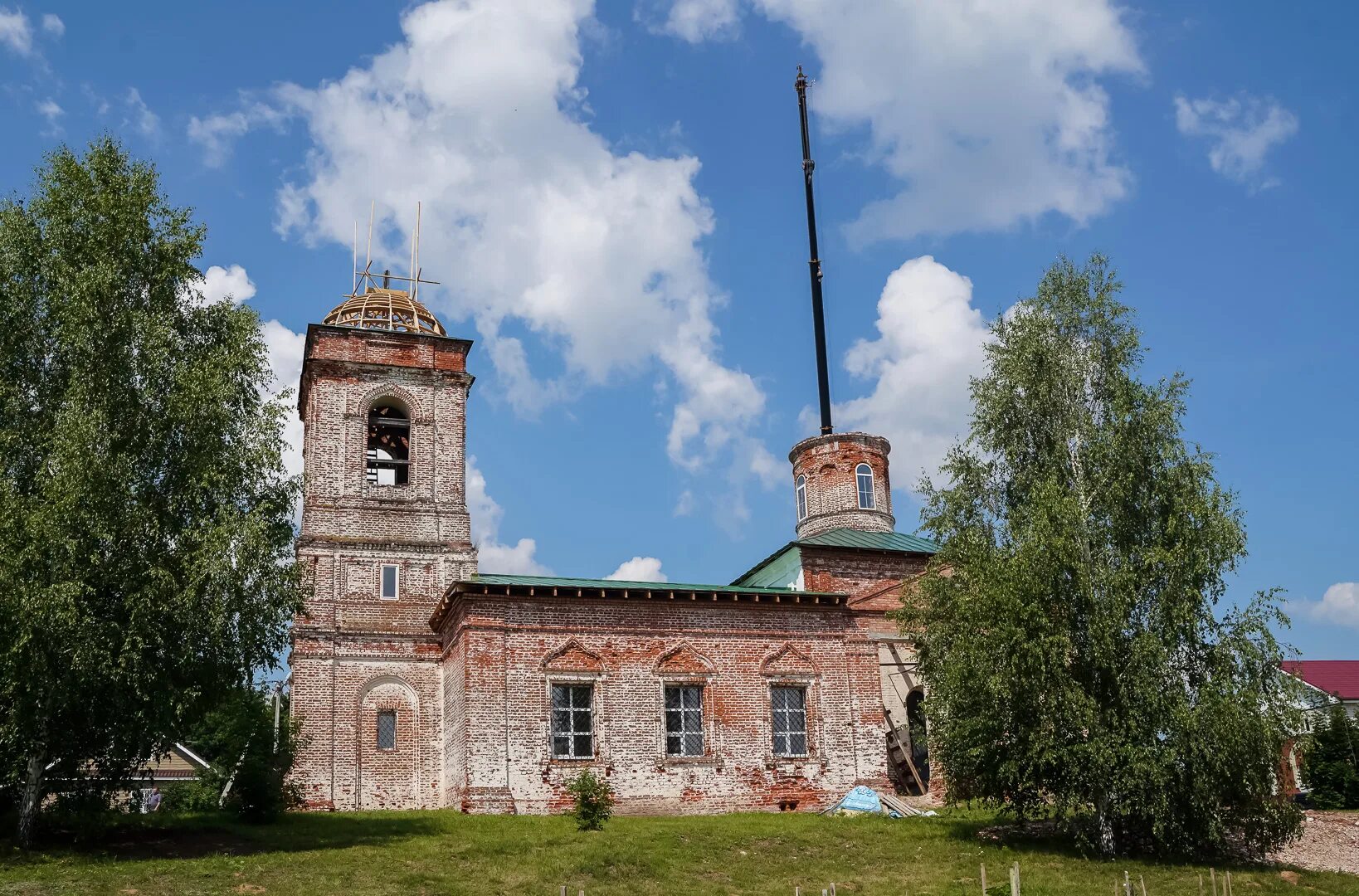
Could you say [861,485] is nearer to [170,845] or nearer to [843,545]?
[843,545]

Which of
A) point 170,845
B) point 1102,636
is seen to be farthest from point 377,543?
point 1102,636

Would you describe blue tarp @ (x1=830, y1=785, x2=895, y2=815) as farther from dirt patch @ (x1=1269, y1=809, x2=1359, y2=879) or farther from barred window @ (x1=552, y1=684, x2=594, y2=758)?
dirt patch @ (x1=1269, y1=809, x2=1359, y2=879)

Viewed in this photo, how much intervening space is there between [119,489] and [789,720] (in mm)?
14904

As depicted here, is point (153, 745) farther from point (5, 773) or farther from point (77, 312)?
point (77, 312)

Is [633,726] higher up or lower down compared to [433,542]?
lower down

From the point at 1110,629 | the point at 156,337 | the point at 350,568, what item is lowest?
the point at 1110,629

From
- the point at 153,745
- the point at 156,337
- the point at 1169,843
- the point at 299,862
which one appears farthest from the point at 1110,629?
the point at 156,337

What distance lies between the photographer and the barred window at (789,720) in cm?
2666

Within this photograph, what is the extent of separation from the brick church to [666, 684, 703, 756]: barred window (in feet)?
0.12

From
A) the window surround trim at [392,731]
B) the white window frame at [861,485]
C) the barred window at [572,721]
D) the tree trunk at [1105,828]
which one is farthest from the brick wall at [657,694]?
the tree trunk at [1105,828]

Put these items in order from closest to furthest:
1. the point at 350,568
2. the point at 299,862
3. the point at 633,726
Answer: the point at 299,862 < the point at 633,726 < the point at 350,568

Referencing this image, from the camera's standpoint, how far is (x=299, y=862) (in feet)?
56.1

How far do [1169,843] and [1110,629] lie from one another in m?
3.59

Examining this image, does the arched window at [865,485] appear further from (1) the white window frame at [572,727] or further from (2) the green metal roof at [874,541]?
(1) the white window frame at [572,727]
